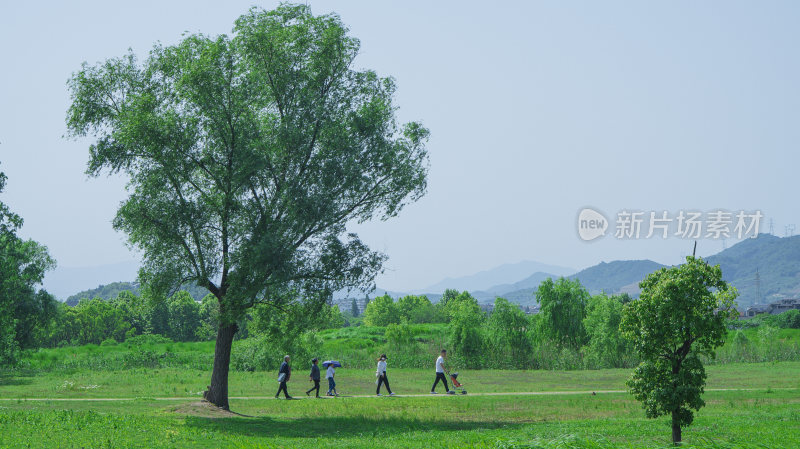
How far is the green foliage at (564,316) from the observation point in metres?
58.1

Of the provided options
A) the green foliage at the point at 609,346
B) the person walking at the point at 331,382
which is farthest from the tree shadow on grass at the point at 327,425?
the green foliage at the point at 609,346

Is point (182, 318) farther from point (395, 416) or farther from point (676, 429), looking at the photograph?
point (676, 429)

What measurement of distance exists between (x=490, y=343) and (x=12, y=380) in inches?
1338

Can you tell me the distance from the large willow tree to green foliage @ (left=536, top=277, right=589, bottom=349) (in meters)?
34.6

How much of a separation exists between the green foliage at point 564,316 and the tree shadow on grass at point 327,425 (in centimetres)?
3597

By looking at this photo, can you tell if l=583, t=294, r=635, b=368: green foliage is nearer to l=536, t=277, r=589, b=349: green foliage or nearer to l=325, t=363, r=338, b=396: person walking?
l=536, t=277, r=589, b=349: green foliage

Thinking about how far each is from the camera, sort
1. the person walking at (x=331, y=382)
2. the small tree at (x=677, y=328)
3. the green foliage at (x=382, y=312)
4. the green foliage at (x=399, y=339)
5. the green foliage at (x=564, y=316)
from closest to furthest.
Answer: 1. the small tree at (x=677, y=328)
2. the person walking at (x=331, y=382)
3. the green foliage at (x=399, y=339)
4. the green foliage at (x=564, y=316)
5. the green foliage at (x=382, y=312)

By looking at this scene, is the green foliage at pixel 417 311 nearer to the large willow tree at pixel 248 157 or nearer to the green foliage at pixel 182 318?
the green foliage at pixel 182 318

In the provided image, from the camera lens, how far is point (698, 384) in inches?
688

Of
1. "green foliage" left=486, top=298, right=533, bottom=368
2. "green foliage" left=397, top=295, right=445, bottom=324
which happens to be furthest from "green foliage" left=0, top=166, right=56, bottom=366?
"green foliage" left=397, top=295, right=445, bottom=324

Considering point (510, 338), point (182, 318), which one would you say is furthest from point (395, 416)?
point (182, 318)

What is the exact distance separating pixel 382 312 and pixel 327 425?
462 ft

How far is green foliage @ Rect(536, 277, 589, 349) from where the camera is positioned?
58.1m

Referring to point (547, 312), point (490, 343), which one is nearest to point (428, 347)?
point (490, 343)
